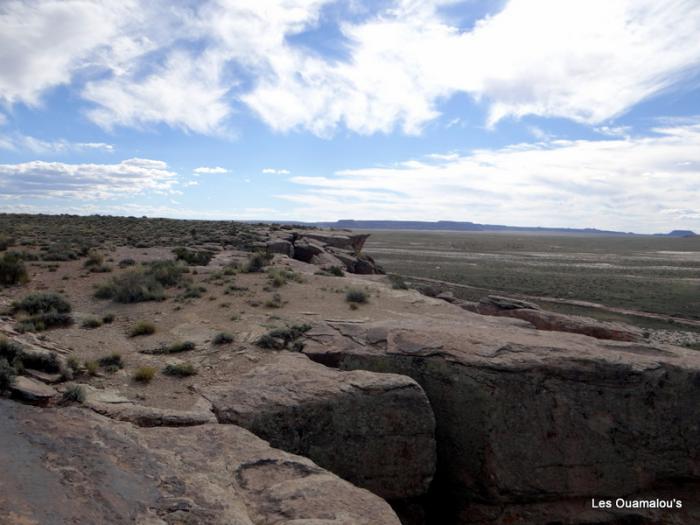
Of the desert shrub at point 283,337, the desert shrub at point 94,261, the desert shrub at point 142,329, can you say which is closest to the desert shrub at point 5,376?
the desert shrub at point 283,337

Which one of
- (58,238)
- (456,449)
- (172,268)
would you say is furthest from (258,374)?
(58,238)

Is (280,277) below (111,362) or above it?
above

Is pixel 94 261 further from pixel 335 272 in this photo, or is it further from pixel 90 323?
pixel 335 272

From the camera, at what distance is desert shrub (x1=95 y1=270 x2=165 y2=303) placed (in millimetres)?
15227

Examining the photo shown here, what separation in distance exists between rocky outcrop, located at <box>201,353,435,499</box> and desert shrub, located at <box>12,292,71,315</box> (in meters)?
7.95

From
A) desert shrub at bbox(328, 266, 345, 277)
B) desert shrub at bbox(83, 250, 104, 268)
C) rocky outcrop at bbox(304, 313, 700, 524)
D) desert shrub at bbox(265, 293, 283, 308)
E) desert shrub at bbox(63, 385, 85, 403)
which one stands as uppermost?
desert shrub at bbox(83, 250, 104, 268)

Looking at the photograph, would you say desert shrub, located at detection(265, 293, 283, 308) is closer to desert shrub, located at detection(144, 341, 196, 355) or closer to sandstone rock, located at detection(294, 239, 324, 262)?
desert shrub, located at detection(144, 341, 196, 355)

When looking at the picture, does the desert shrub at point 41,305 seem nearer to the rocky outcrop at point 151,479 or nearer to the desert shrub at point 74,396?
the desert shrub at point 74,396

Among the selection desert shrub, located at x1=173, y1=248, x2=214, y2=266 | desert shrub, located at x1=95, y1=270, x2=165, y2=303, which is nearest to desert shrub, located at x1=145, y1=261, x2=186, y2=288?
desert shrub, located at x1=95, y1=270, x2=165, y2=303

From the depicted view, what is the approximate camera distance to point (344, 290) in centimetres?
1845

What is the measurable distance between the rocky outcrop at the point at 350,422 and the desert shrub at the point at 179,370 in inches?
73.6

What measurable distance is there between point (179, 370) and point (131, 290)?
24.3 feet

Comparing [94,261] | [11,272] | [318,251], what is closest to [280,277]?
[94,261]

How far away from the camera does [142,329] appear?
39.0 ft
